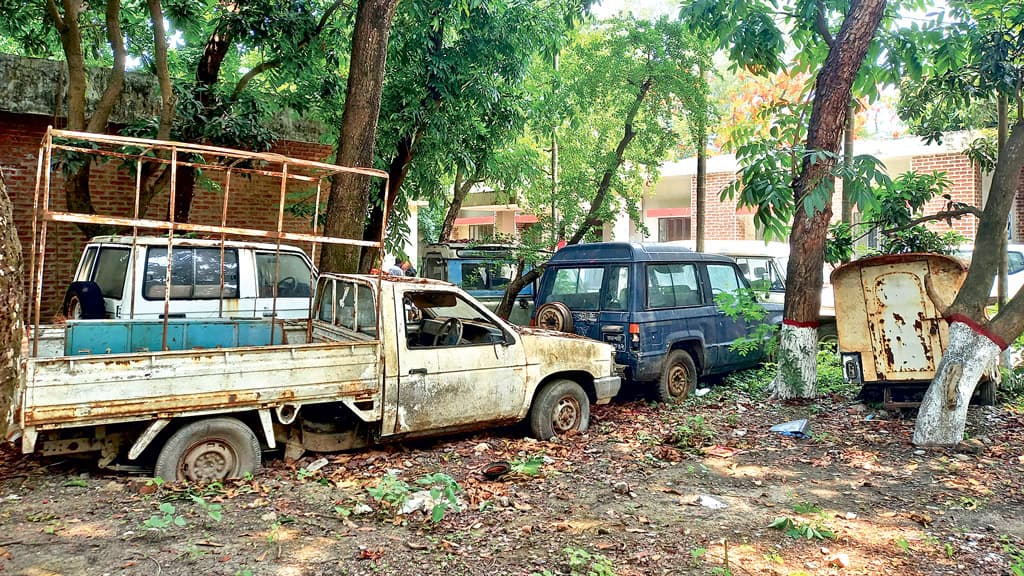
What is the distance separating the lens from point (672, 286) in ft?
29.6

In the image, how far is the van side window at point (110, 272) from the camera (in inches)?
325

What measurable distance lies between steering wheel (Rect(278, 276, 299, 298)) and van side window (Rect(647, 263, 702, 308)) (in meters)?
4.58

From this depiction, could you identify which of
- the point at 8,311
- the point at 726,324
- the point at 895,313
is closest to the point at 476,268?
the point at 726,324

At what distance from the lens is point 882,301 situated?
778cm

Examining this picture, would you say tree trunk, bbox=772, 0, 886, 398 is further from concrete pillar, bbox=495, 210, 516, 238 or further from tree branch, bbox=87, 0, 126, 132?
concrete pillar, bbox=495, 210, 516, 238

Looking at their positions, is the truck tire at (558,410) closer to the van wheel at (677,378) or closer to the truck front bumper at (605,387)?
the truck front bumper at (605,387)

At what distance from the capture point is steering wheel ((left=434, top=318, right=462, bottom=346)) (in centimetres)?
694

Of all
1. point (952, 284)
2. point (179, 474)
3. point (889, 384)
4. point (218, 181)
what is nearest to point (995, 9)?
point (952, 284)

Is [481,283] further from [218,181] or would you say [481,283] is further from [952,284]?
[952,284]

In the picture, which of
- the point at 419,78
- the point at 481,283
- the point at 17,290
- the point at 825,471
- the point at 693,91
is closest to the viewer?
the point at 17,290

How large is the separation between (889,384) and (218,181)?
10.4 meters

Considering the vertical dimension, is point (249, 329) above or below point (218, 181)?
below

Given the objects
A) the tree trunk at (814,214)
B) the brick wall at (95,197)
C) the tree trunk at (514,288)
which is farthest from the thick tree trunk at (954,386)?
the brick wall at (95,197)

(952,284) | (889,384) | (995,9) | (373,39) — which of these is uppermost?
(995,9)
